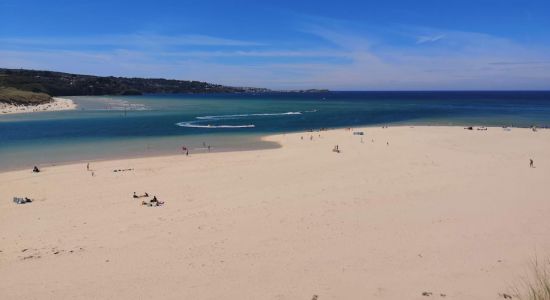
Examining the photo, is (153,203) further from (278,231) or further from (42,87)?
(42,87)

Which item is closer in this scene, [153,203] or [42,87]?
[153,203]

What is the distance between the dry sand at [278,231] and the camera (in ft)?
34.3

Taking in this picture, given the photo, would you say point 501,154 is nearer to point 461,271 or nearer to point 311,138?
point 311,138

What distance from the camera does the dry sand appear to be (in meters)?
10.4

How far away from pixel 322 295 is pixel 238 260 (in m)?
2.85

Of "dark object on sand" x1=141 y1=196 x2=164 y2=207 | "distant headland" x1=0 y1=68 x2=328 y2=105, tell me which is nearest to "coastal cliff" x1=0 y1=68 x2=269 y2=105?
"distant headland" x1=0 y1=68 x2=328 y2=105

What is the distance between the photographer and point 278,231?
46.2 feet

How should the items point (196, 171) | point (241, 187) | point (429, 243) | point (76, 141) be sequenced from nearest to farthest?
point (429, 243)
point (241, 187)
point (196, 171)
point (76, 141)

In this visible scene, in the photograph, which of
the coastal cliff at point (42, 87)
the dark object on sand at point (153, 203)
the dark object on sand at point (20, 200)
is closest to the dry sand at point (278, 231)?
the dark object on sand at point (153, 203)

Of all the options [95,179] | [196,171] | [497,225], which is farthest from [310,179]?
[95,179]

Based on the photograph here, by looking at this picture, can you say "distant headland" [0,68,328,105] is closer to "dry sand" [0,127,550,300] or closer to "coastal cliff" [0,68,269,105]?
"coastal cliff" [0,68,269,105]

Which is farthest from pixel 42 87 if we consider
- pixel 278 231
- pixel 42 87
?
pixel 278 231

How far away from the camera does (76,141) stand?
40.5m

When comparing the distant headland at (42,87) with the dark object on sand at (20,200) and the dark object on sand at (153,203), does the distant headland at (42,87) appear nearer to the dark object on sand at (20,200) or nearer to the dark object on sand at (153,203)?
the dark object on sand at (20,200)
